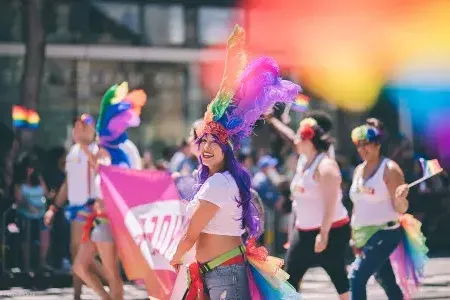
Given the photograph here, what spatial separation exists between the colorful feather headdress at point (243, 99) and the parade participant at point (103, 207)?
3315mm

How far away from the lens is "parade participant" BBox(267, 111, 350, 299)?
7586 mm

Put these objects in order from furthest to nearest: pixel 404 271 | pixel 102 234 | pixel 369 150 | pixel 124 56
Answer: pixel 124 56 < pixel 102 234 < pixel 404 271 < pixel 369 150

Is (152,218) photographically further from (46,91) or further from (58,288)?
(46,91)

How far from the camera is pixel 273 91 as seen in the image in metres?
5.34

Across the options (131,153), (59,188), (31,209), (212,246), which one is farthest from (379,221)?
(59,188)

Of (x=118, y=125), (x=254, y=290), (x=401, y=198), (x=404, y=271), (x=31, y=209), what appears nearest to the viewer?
(x=254, y=290)

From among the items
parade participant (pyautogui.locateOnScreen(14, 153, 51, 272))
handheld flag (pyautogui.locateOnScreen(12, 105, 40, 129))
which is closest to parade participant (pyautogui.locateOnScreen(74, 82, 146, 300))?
parade participant (pyautogui.locateOnScreen(14, 153, 51, 272))

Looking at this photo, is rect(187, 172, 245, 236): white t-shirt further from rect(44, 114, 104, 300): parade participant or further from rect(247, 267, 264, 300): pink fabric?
rect(44, 114, 104, 300): parade participant

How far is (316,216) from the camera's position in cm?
765

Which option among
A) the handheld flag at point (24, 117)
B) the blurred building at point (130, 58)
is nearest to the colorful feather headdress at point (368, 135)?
the handheld flag at point (24, 117)

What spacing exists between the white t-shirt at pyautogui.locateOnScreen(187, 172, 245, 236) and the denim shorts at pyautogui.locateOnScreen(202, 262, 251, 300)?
203 millimetres

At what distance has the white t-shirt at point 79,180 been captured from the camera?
9203 mm

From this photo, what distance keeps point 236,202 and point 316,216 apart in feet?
8.24

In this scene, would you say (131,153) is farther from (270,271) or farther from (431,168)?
(270,271)
